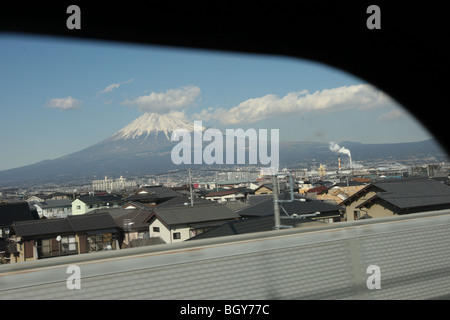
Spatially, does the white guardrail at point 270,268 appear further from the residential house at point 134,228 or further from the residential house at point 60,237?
the residential house at point 134,228

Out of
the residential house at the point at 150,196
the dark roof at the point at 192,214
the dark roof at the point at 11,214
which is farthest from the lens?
the residential house at the point at 150,196

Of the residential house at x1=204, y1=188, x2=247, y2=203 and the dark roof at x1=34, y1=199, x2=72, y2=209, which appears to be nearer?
the dark roof at x1=34, y1=199, x2=72, y2=209

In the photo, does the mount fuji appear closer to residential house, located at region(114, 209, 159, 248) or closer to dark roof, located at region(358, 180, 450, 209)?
residential house, located at region(114, 209, 159, 248)

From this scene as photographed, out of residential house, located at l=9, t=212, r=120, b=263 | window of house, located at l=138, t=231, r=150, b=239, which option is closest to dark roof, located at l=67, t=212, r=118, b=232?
residential house, located at l=9, t=212, r=120, b=263

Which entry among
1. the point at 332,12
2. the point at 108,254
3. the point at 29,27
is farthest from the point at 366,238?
the point at 29,27

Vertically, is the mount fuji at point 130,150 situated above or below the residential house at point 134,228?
above

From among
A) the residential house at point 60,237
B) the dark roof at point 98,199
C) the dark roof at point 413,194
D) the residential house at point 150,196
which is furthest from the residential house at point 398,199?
the dark roof at point 98,199
